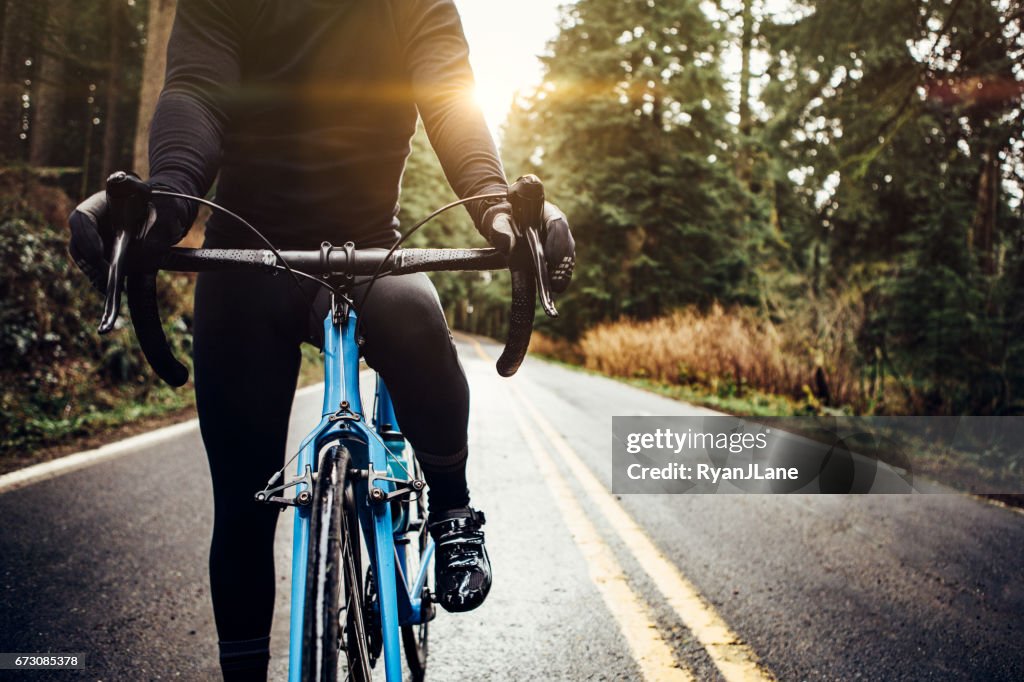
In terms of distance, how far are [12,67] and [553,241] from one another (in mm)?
14066

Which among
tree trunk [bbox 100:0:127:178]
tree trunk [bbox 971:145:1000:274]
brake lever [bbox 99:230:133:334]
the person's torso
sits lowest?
brake lever [bbox 99:230:133:334]

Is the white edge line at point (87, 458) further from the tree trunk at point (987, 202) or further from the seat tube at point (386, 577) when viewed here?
the tree trunk at point (987, 202)

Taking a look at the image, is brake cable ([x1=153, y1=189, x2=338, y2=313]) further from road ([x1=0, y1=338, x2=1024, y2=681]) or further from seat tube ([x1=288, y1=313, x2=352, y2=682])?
road ([x1=0, y1=338, x2=1024, y2=681])

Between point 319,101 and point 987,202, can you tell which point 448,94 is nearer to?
point 319,101

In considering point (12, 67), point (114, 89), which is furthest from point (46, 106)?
point (12, 67)

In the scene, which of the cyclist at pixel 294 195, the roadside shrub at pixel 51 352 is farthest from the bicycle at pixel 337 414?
the roadside shrub at pixel 51 352

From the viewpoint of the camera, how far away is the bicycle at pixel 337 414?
939 mm

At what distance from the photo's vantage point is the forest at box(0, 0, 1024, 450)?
677 cm

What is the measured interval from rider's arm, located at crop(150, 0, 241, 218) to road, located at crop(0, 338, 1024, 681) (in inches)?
63.8

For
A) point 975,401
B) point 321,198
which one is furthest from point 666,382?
point 321,198

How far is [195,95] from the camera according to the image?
126cm

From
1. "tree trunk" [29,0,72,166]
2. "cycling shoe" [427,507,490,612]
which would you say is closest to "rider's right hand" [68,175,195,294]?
"cycling shoe" [427,507,490,612]

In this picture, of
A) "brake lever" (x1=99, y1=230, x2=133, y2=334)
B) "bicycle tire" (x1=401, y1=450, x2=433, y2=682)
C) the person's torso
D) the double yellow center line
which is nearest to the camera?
"brake lever" (x1=99, y1=230, x2=133, y2=334)

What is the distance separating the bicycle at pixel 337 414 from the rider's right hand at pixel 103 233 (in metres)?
0.02
